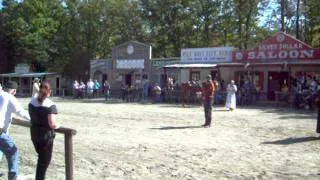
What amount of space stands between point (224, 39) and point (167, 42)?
6.09 meters

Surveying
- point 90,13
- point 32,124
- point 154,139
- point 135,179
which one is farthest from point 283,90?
point 90,13

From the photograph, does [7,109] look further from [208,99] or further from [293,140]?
[208,99]

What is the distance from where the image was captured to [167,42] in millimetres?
59531

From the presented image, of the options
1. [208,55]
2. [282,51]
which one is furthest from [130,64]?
[282,51]

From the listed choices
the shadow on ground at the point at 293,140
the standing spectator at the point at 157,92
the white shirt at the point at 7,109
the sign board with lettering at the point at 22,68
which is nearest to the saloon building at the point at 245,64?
the standing spectator at the point at 157,92

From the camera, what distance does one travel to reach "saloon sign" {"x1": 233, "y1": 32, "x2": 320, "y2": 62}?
33.9 metres

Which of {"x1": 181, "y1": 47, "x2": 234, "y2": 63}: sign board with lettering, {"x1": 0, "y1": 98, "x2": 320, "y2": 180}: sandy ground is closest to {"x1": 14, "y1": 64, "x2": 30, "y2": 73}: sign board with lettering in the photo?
{"x1": 181, "y1": 47, "x2": 234, "y2": 63}: sign board with lettering

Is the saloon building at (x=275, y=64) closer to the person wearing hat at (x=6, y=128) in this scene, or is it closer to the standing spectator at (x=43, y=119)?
the person wearing hat at (x=6, y=128)

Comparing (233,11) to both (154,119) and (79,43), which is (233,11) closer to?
(79,43)

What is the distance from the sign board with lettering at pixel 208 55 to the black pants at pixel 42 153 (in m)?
30.8

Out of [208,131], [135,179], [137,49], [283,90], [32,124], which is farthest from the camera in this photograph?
[137,49]

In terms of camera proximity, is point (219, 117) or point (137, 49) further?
point (137, 49)

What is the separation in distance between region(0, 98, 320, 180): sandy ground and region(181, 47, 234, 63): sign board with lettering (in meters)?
18.0

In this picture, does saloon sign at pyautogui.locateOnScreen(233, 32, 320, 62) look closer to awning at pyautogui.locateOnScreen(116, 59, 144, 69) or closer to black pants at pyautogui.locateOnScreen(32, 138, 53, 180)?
awning at pyautogui.locateOnScreen(116, 59, 144, 69)
